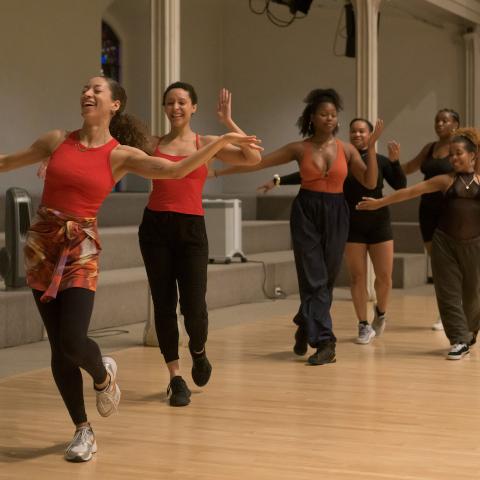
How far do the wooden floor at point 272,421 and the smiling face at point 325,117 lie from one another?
4.56 ft

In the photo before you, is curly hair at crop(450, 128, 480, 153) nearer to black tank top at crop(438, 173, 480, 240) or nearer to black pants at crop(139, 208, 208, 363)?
black tank top at crop(438, 173, 480, 240)

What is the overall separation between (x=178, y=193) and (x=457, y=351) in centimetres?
233

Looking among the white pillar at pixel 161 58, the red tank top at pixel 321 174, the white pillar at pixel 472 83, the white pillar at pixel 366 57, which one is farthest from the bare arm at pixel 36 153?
the white pillar at pixel 472 83

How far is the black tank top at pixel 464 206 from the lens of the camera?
611cm

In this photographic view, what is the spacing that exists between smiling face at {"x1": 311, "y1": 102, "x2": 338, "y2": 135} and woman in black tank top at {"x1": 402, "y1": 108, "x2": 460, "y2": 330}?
4.70 feet

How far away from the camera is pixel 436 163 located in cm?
720

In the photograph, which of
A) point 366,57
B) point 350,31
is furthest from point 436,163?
point 350,31

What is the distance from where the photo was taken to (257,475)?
11.8ft

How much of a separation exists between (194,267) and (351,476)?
60.5 inches

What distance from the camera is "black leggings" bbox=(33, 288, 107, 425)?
3.63 metres

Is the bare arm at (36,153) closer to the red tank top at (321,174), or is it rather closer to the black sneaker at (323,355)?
the red tank top at (321,174)

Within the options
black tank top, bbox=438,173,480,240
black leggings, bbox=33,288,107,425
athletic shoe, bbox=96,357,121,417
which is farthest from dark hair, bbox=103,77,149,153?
black tank top, bbox=438,173,480,240

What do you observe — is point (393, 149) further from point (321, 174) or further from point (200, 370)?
point (200, 370)

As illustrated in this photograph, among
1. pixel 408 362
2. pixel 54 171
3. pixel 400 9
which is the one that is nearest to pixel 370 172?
pixel 408 362
